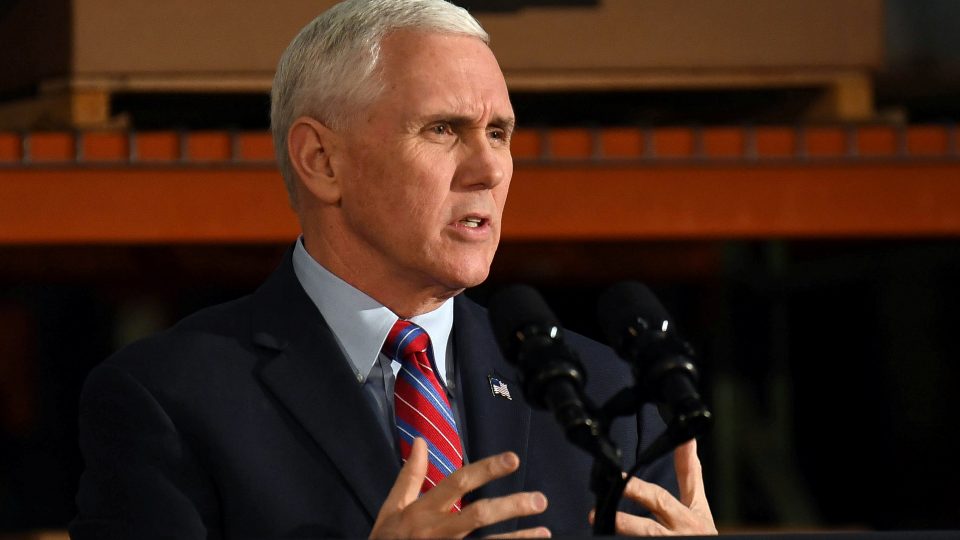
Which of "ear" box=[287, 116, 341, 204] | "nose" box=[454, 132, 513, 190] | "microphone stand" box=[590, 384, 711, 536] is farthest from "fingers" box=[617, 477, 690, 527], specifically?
"ear" box=[287, 116, 341, 204]

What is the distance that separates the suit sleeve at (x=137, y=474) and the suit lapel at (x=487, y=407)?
286 millimetres

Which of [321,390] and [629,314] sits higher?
[629,314]

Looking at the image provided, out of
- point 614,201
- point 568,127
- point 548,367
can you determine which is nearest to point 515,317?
point 548,367

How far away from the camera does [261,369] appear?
1.66 metres

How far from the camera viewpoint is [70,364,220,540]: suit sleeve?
1.55m

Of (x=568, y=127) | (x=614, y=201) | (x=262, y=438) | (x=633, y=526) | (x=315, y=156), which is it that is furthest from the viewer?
(x=568, y=127)

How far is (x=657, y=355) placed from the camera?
133 centimetres

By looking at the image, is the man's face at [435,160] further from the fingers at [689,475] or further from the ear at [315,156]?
the fingers at [689,475]

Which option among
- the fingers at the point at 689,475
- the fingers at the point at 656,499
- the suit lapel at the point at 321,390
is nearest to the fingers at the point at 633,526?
the fingers at the point at 656,499

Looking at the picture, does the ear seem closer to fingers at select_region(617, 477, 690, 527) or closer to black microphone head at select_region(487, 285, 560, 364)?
black microphone head at select_region(487, 285, 560, 364)

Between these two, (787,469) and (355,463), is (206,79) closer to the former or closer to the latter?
(355,463)

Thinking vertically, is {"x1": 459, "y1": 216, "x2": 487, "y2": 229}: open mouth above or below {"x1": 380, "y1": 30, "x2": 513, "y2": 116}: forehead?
below

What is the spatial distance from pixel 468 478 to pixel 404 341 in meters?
0.34

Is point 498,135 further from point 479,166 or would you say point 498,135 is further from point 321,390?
point 321,390
